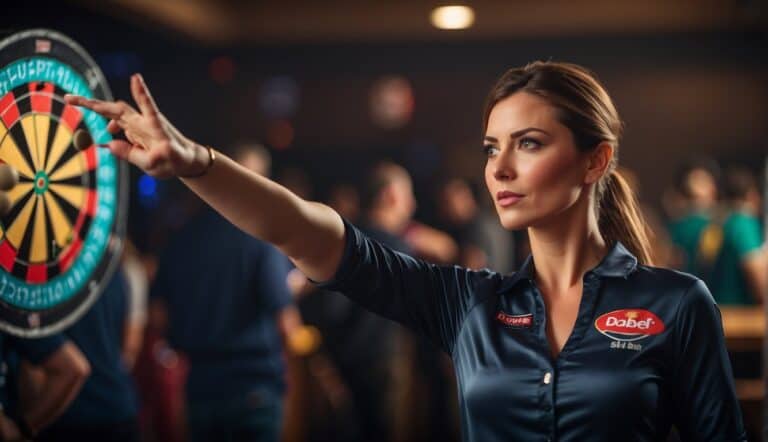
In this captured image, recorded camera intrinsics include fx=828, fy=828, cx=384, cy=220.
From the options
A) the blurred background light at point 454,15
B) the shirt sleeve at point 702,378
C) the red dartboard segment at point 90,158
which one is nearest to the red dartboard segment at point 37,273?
the red dartboard segment at point 90,158

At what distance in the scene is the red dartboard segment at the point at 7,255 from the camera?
4.54 ft

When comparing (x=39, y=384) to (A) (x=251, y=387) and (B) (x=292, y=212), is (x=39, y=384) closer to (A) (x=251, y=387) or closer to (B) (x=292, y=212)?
(B) (x=292, y=212)

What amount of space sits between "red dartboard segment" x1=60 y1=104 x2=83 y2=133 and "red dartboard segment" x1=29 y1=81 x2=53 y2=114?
4cm

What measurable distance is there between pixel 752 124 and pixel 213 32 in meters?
4.43

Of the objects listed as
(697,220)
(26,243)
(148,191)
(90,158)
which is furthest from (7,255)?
(148,191)

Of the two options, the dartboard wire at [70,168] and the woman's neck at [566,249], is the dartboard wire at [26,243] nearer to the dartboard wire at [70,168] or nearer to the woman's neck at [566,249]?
the dartboard wire at [70,168]

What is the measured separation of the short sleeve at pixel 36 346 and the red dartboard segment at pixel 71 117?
0.40m

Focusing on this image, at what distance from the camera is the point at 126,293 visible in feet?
7.52

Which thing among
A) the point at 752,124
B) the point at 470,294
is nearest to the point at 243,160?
the point at 470,294

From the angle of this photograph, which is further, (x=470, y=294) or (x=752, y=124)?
(x=752, y=124)

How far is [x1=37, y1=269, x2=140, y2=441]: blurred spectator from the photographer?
74.4 inches

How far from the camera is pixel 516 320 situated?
1.36 meters

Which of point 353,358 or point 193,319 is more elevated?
point 193,319

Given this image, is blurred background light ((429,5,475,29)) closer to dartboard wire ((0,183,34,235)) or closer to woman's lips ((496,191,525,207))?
woman's lips ((496,191,525,207))
